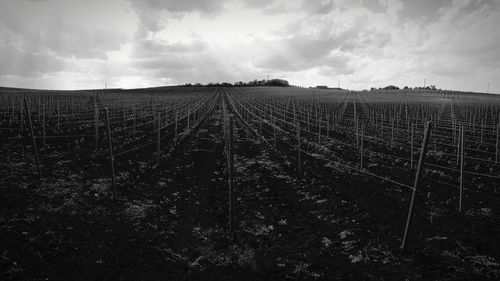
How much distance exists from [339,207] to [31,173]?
28.5ft

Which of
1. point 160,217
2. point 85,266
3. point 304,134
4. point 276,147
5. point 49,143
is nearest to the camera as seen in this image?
point 85,266

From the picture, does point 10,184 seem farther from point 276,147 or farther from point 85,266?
point 276,147

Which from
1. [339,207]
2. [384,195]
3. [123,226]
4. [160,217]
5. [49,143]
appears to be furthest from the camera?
[49,143]

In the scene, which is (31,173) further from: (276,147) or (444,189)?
(444,189)

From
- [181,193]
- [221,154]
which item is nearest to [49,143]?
[221,154]

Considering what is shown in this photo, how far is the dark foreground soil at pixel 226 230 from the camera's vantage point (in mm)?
5586

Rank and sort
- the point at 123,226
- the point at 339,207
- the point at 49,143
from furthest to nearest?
the point at 49,143 < the point at 339,207 < the point at 123,226

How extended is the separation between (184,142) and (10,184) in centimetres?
917

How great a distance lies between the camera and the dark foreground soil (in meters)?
A: 5.59

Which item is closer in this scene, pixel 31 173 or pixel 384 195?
pixel 384 195

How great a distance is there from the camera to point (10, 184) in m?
8.81

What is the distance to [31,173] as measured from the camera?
9969 millimetres

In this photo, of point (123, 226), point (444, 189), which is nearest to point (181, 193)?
point (123, 226)

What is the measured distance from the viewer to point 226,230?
7.27 metres
